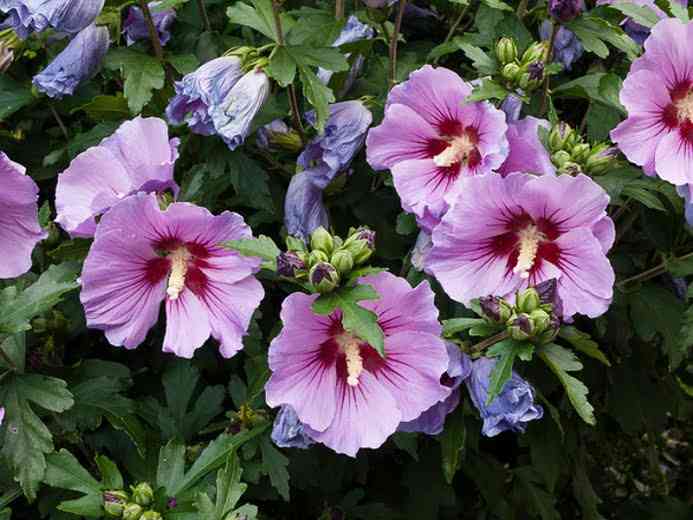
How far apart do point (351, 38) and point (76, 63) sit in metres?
0.54

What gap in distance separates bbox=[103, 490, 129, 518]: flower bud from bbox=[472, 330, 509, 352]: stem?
644mm

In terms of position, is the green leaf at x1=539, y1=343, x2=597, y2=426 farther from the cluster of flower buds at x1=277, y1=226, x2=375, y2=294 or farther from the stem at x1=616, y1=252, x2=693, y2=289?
the stem at x1=616, y1=252, x2=693, y2=289

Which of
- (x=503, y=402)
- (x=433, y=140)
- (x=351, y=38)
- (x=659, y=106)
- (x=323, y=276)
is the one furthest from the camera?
(x=351, y=38)

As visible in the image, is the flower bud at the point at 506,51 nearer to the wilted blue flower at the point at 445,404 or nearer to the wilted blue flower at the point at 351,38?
the wilted blue flower at the point at 351,38

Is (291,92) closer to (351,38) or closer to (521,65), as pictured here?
(351,38)

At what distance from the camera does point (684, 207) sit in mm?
1904

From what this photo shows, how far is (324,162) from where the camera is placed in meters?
1.95

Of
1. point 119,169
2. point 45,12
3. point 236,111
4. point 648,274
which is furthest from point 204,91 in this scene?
point 648,274

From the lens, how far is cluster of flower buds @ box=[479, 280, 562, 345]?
153cm

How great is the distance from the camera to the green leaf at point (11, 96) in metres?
2.13

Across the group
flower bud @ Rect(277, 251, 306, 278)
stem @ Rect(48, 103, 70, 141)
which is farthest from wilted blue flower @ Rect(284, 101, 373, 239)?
stem @ Rect(48, 103, 70, 141)

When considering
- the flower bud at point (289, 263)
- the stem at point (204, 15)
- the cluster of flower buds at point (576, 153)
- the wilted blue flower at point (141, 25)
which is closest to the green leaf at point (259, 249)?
the flower bud at point (289, 263)

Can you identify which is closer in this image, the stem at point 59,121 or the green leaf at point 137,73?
the green leaf at point 137,73

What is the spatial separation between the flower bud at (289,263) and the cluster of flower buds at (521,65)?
1.86ft
